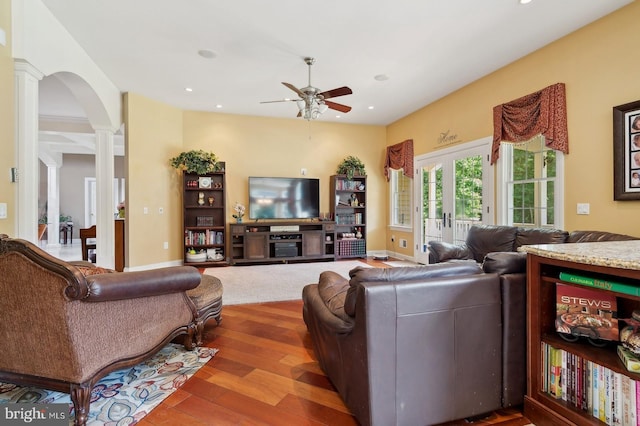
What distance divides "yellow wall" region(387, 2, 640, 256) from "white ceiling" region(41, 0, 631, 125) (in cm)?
17

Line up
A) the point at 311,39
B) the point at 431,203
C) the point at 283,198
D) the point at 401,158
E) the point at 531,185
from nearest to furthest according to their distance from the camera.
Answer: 1. the point at 311,39
2. the point at 531,185
3. the point at 431,203
4. the point at 283,198
5. the point at 401,158

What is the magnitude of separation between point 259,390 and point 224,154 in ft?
16.9

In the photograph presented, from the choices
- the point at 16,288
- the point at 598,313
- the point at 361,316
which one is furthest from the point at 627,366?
the point at 16,288

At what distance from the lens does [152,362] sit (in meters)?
2.21

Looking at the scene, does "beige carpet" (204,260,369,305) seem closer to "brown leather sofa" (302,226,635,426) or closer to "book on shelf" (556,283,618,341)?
"brown leather sofa" (302,226,635,426)

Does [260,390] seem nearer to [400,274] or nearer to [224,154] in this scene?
[400,274]

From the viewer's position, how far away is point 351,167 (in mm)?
6496

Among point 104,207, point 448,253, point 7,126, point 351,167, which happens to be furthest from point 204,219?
point 448,253

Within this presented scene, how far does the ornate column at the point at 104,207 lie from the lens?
4531mm

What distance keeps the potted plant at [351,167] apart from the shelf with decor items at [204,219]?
8.18 feet

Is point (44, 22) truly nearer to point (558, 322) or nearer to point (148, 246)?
point (148, 246)

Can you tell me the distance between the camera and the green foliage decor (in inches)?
219

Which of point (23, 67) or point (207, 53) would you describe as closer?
point (23, 67)

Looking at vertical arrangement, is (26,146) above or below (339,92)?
below
